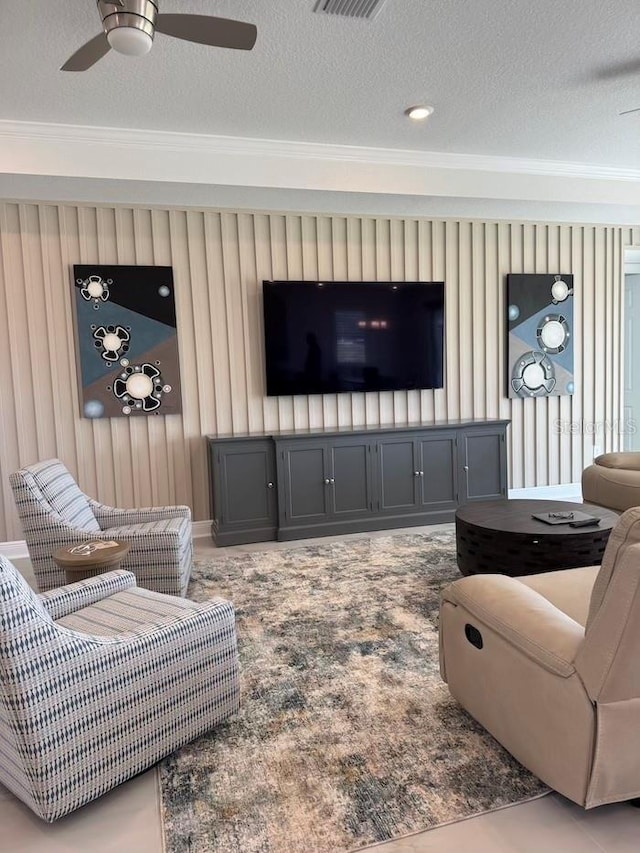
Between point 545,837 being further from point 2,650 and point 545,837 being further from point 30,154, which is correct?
point 30,154

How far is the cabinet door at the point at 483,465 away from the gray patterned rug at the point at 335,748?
1961 millimetres

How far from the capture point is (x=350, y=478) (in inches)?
199

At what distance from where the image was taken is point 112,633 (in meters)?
2.20

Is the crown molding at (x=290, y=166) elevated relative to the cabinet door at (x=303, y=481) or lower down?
elevated

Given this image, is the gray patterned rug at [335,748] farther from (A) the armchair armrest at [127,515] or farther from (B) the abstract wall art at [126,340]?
(B) the abstract wall art at [126,340]

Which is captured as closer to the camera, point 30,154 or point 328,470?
point 30,154

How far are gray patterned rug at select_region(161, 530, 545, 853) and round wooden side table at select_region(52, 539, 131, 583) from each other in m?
0.77

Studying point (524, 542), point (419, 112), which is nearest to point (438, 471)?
point (524, 542)

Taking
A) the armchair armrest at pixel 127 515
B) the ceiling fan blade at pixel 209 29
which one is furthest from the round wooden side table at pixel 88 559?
the ceiling fan blade at pixel 209 29

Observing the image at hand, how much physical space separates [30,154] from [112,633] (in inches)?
126

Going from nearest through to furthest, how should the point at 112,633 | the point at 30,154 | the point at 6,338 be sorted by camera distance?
the point at 112,633, the point at 30,154, the point at 6,338

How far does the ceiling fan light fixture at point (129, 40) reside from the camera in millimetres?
2193

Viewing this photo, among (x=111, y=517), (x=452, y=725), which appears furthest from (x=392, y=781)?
(x=111, y=517)

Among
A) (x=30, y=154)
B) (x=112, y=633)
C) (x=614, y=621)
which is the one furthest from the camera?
(x=30, y=154)
